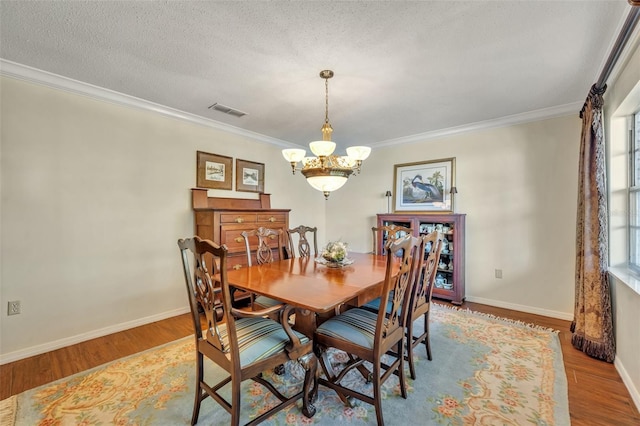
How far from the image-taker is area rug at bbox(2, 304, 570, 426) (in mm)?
1683

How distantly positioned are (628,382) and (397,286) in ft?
5.91

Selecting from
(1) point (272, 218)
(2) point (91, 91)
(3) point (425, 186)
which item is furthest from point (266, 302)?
(3) point (425, 186)

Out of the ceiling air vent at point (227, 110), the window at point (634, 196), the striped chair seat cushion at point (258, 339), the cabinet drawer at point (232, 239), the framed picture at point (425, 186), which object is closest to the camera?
the striped chair seat cushion at point (258, 339)

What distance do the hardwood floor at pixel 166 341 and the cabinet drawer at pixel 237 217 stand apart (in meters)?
1.21

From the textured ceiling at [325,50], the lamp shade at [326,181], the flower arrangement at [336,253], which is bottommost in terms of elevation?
the flower arrangement at [336,253]

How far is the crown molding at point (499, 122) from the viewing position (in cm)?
313

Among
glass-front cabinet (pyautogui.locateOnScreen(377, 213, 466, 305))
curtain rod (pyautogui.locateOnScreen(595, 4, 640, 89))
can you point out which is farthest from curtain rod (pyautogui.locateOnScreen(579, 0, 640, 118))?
glass-front cabinet (pyautogui.locateOnScreen(377, 213, 466, 305))

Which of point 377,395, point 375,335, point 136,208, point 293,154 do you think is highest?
point 293,154

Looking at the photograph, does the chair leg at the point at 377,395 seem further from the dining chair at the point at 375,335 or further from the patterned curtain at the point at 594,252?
the patterned curtain at the point at 594,252

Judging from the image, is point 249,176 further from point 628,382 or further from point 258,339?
point 628,382

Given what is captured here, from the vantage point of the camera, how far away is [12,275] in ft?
7.73

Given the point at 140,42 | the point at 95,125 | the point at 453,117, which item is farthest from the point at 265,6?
the point at 453,117

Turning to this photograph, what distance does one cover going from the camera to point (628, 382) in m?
1.94

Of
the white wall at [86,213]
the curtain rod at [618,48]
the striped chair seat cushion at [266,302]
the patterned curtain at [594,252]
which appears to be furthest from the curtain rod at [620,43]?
the white wall at [86,213]
